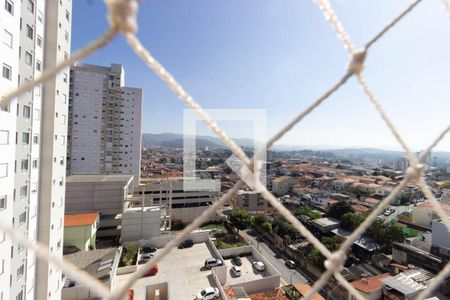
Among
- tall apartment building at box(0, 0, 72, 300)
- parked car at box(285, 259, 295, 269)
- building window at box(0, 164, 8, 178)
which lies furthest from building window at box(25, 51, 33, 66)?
parked car at box(285, 259, 295, 269)

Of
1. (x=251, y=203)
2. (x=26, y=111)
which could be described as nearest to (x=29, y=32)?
(x=26, y=111)

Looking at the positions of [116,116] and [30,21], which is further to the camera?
[116,116]

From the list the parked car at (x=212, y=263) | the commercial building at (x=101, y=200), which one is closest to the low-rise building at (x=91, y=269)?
the parked car at (x=212, y=263)

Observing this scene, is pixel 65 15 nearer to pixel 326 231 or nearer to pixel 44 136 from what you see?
pixel 44 136

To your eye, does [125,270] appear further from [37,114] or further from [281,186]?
[281,186]

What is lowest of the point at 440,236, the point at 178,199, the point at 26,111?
the point at 440,236

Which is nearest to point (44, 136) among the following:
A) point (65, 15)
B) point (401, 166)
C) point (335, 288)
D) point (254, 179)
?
point (65, 15)

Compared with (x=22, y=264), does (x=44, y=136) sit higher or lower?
higher
